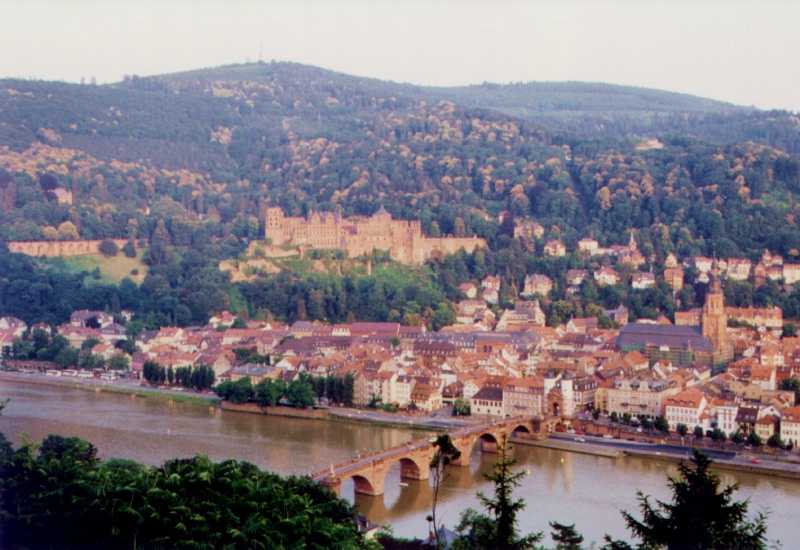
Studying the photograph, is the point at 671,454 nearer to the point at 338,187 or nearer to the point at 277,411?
the point at 277,411

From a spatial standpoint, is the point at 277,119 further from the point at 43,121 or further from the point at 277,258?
the point at 277,258

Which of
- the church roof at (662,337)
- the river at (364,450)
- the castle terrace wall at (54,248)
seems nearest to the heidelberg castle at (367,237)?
the castle terrace wall at (54,248)

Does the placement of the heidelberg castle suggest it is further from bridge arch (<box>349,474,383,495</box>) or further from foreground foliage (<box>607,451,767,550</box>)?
foreground foliage (<box>607,451,767,550</box>)

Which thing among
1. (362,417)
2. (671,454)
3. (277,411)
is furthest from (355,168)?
(671,454)

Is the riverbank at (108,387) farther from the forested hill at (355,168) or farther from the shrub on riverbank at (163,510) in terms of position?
the shrub on riverbank at (163,510)

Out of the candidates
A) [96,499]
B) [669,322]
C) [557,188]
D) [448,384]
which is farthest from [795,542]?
[557,188]

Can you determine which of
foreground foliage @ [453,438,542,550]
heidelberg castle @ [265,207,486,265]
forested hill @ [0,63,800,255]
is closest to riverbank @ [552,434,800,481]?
foreground foliage @ [453,438,542,550]
